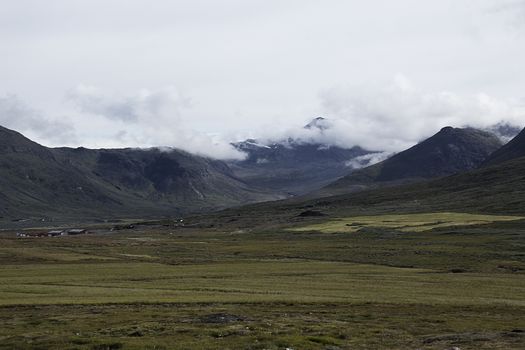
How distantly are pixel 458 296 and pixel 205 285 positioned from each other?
2600 centimetres

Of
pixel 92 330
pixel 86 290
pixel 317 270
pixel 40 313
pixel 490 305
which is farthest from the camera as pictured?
pixel 317 270

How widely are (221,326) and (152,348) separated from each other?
795cm

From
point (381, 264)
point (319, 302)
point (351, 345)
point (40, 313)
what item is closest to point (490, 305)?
point (319, 302)

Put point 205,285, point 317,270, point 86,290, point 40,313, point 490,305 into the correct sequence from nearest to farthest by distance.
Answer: point 40,313
point 490,305
point 86,290
point 205,285
point 317,270

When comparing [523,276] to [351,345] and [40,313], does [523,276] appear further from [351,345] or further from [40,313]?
[40,313]

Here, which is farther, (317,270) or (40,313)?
(317,270)

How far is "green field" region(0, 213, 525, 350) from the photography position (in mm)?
38281

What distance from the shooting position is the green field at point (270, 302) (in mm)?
38281

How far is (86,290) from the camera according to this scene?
214 ft

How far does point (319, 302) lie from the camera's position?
55844 mm

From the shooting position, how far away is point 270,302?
5562 centimetres

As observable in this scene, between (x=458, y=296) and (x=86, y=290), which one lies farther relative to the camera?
(x=86, y=290)

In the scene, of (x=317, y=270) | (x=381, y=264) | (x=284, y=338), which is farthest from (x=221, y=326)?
(x=381, y=264)

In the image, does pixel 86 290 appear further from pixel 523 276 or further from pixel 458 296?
pixel 523 276
